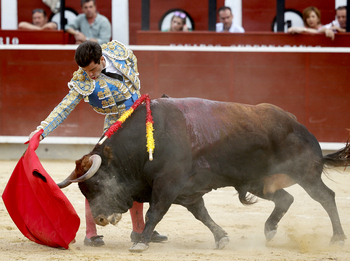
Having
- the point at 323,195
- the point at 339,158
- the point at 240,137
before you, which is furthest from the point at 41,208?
the point at 339,158

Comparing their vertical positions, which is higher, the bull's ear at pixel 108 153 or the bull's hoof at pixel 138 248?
the bull's ear at pixel 108 153

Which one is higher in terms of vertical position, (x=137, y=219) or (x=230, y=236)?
(x=137, y=219)

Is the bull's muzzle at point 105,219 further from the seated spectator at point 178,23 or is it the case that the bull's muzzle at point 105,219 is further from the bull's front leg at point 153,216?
the seated spectator at point 178,23

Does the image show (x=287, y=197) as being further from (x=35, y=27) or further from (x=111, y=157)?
(x=35, y=27)

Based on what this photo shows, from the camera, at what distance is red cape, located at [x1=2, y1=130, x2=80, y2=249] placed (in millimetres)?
2998

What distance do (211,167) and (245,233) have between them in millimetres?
711

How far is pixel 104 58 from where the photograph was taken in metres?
3.10

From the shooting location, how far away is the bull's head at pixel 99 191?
3.03m

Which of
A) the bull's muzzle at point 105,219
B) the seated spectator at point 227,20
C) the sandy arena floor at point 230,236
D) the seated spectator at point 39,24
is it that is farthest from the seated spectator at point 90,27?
the bull's muzzle at point 105,219

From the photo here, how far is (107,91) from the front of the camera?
311 cm

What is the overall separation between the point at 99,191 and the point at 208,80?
13.0 ft

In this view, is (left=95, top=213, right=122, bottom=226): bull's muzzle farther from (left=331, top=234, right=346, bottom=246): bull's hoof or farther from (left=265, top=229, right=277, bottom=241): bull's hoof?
(left=331, top=234, right=346, bottom=246): bull's hoof

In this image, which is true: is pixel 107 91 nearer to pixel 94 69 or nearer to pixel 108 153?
pixel 94 69

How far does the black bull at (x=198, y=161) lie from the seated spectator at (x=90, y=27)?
12.7ft
